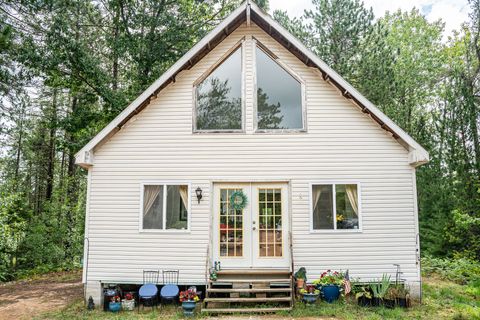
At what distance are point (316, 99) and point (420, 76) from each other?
15.2 m

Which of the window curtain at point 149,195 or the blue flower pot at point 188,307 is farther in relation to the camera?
the window curtain at point 149,195

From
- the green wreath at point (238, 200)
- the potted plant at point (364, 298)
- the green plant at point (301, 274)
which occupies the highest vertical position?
the green wreath at point (238, 200)

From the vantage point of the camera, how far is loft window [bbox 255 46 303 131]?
8.61 metres

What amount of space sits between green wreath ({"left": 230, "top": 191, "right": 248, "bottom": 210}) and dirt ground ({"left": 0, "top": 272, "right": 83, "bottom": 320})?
15.5 feet

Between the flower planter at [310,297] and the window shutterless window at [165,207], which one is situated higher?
the window shutterless window at [165,207]

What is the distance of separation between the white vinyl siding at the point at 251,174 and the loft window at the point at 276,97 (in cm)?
22

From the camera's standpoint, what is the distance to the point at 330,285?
774 cm

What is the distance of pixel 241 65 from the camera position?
8789 millimetres

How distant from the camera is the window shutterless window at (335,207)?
8.24m

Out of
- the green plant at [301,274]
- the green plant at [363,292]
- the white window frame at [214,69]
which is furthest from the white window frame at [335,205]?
the white window frame at [214,69]

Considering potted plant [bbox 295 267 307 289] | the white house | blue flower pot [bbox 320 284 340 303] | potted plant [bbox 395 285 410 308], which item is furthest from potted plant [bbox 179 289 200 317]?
potted plant [bbox 395 285 410 308]

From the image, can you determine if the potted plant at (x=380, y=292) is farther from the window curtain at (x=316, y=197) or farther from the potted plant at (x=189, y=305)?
the potted plant at (x=189, y=305)

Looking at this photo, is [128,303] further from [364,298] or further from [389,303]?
[389,303]

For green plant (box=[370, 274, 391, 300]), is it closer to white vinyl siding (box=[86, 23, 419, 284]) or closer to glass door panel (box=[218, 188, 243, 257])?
white vinyl siding (box=[86, 23, 419, 284])
